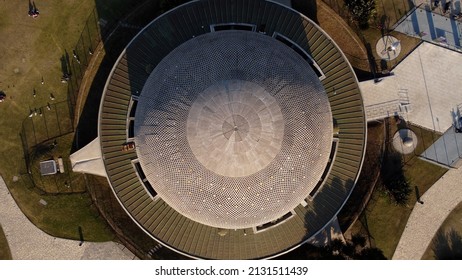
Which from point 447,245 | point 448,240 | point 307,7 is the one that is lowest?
point 447,245

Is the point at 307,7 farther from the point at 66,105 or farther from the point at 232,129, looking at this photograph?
the point at 66,105

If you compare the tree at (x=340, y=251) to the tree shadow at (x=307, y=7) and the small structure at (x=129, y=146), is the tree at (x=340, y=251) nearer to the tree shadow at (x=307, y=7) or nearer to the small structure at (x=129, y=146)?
the small structure at (x=129, y=146)

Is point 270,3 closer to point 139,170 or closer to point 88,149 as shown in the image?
point 139,170

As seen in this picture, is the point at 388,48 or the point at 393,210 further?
the point at 388,48

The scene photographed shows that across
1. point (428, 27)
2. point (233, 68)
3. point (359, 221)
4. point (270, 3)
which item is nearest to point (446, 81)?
point (428, 27)

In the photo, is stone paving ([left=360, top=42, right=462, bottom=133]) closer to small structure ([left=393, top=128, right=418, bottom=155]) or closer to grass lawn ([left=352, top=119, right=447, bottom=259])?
small structure ([left=393, top=128, right=418, bottom=155])

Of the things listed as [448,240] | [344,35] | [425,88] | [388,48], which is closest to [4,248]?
[344,35]

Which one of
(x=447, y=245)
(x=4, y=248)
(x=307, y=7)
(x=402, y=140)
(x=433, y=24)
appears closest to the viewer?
(x=4, y=248)
